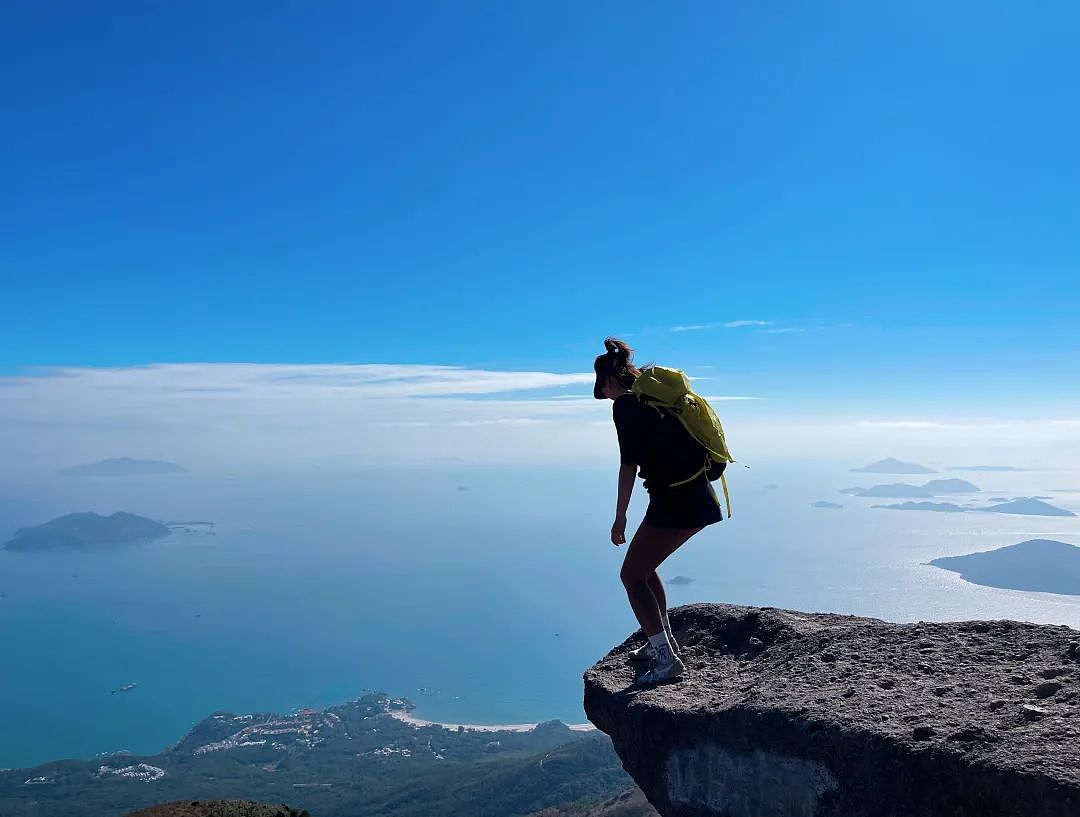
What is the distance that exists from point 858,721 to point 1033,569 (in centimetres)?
16538

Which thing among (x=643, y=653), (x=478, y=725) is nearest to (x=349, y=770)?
(x=478, y=725)

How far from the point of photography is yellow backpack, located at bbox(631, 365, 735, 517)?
18.4ft

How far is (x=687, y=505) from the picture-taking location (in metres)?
5.74

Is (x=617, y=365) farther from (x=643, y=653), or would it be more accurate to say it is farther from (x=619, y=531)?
(x=643, y=653)

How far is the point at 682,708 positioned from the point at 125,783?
10241cm

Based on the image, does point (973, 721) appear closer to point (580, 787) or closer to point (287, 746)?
point (580, 787)

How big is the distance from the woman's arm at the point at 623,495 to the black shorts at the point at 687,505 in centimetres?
23

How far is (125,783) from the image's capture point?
8406 centimetres

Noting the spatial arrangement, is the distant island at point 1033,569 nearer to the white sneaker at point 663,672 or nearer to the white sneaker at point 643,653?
the white sneaker at point 643,653

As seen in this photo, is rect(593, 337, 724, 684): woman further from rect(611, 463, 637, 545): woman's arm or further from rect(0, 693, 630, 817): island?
rect(0, 693, 630, 817): island

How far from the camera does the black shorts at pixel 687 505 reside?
5.73 m

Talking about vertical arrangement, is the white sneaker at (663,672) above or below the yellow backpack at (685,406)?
below

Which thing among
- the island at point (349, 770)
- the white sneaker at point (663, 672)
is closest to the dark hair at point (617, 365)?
the white sneaker at point (663, 672)

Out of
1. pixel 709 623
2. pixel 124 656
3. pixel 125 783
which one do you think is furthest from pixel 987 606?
pixel 124 656
